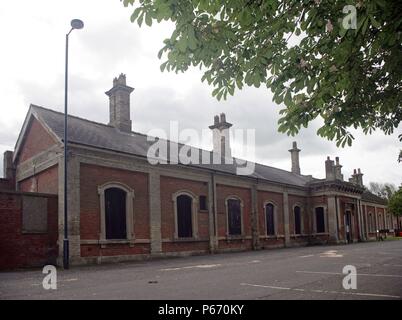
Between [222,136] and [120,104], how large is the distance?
1185cm

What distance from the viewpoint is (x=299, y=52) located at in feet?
22.6

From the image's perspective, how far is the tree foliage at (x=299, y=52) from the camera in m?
5.32

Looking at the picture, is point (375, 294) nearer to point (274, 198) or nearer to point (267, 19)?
point (267, 19)

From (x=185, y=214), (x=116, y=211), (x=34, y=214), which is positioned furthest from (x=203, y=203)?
(x=34, y=214)

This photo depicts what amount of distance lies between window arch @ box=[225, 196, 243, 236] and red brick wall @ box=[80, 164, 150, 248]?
7.08 meters

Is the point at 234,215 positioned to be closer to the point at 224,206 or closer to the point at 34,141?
the point at 224,206

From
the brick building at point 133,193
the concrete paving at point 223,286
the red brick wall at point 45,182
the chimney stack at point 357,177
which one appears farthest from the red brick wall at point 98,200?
the chimney stack at point 357,177

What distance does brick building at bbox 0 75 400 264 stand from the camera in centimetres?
1791

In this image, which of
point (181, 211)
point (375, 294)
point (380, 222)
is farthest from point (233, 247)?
point (380, 222)

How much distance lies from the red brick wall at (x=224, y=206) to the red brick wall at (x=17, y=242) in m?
11.1
